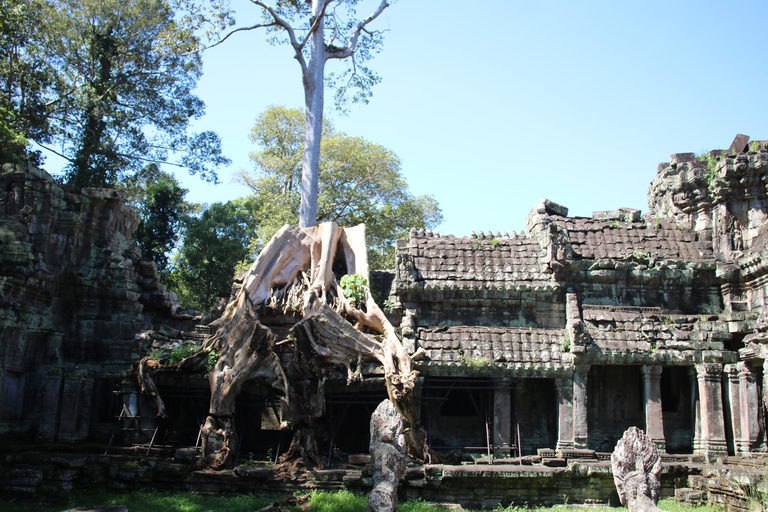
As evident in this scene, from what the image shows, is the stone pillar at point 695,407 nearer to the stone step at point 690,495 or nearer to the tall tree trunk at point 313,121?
the stone step at point 690,495

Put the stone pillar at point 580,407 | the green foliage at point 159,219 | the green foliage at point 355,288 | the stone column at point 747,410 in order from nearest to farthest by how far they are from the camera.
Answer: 1. the stone pillar at point 580,407
2. the stone column at point 747,410
3. the green foliage at point 355,288
4. the green foliage at point 159,219

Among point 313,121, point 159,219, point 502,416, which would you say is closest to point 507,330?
point 502,416

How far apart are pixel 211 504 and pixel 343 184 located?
56.7ft

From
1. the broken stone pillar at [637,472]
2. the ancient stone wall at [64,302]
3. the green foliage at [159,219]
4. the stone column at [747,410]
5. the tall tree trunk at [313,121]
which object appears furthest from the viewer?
the green foliage at [159,219]

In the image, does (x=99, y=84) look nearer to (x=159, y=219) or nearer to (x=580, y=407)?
(x=159, y=219)

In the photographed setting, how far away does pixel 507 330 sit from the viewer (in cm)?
1238

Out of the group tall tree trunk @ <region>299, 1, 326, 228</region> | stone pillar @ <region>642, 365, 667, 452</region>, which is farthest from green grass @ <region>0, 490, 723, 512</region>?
tall tree trunk @ <region>299, 1, 326, 228</region>

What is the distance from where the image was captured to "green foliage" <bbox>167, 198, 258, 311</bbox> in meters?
23.3

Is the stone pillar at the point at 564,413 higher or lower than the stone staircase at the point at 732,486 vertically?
higher

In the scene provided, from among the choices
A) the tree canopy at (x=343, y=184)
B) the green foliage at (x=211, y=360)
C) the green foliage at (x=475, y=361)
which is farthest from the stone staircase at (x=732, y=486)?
the tree canopy at (x=343, y=184)

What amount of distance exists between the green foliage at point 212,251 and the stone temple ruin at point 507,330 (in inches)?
345

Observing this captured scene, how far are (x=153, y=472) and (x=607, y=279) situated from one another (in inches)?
352

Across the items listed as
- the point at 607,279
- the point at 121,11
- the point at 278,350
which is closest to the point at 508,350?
the point at 607,279

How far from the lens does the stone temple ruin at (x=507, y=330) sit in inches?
463
